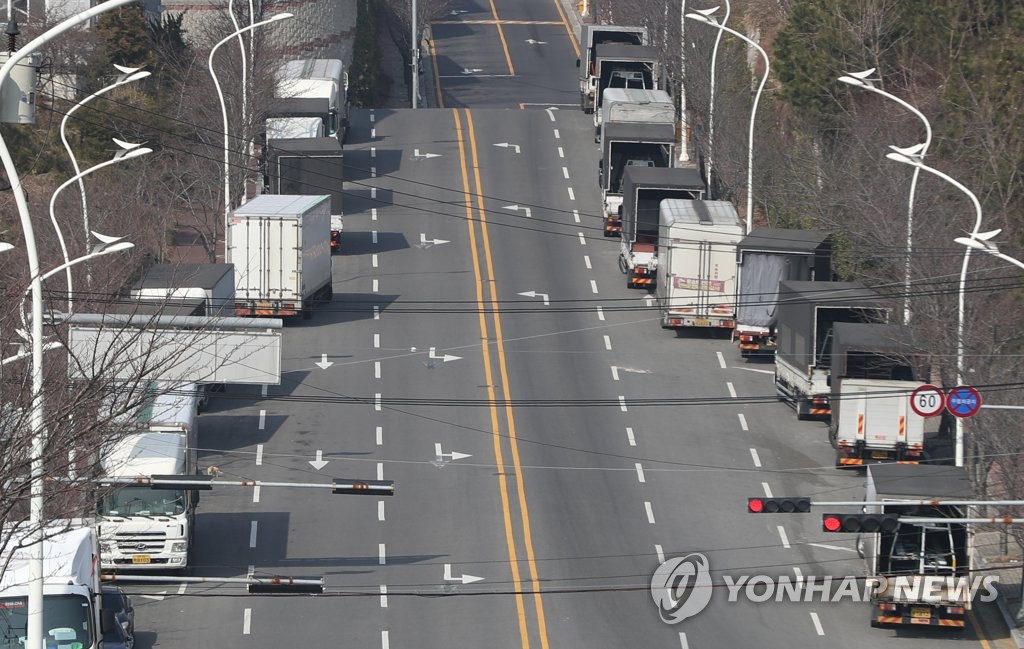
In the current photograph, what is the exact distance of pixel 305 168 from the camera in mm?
61250

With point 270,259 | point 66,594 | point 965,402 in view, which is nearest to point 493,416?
point 270,259

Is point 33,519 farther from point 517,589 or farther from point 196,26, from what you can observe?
point 196,26

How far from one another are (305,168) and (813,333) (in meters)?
22.7

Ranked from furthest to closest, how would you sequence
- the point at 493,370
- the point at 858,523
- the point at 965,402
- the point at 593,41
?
the point at 593,41 < the point at 493,370 < the point at 965,402 < the point at 858,523

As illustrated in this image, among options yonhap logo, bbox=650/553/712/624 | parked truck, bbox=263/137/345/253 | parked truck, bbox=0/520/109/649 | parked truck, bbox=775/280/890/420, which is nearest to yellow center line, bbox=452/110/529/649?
yonhap logo, bbox=650/553/712/624

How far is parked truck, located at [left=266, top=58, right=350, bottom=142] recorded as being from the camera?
6606cm

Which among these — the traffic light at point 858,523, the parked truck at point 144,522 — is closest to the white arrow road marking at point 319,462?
the parked truck at point 144,522

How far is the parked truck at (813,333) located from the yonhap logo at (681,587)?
30.1 feet

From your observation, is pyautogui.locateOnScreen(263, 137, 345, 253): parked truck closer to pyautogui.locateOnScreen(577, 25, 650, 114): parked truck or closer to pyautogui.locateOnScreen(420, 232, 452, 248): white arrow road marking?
pyautogui.locateOnScreen(420, 232, 452, 248): white arrow road marking

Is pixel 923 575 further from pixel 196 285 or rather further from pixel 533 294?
pixel 533 294

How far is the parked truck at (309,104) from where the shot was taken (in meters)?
66.1

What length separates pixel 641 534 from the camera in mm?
38250

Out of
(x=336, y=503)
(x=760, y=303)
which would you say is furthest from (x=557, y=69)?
(x=336, y=503)

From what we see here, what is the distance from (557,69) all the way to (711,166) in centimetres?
4202
